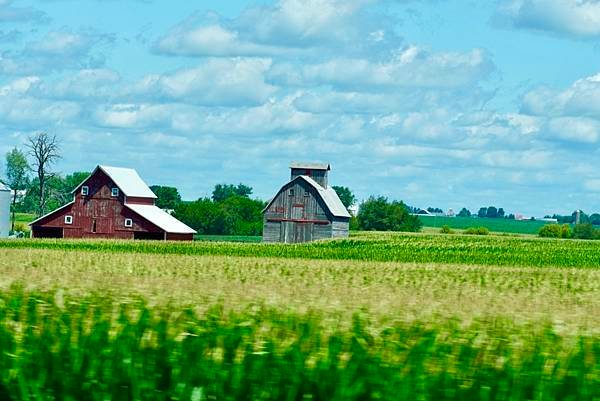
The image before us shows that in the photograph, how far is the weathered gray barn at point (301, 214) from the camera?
9425cm

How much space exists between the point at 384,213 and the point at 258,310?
131 metres

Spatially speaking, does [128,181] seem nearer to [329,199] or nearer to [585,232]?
[329,199]

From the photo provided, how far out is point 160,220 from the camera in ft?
293

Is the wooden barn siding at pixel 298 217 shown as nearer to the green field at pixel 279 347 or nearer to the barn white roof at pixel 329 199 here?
the barn white roof at pixel 329 199

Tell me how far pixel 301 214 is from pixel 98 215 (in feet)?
54.5

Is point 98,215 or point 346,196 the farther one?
point 346,196

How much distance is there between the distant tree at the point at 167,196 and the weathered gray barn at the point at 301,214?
4858cm

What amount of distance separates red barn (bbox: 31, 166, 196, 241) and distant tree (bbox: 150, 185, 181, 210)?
51451 millimetres

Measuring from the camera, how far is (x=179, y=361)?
10.6m

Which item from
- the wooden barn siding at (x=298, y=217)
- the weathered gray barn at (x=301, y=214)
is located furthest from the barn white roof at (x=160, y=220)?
the wooden barn siding at (x=298, y=217)

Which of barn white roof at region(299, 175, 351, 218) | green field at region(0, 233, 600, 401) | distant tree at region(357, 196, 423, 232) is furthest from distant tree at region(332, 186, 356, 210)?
green field at region(0, 233, 600, 401)

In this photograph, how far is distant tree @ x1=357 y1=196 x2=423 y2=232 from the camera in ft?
460

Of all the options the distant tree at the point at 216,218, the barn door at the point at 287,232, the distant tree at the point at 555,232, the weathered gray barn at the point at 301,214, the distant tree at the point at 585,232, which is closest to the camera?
the weathered gray barn at the point at 301,214

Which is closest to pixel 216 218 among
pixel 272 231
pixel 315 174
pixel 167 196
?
pixel 167 196
